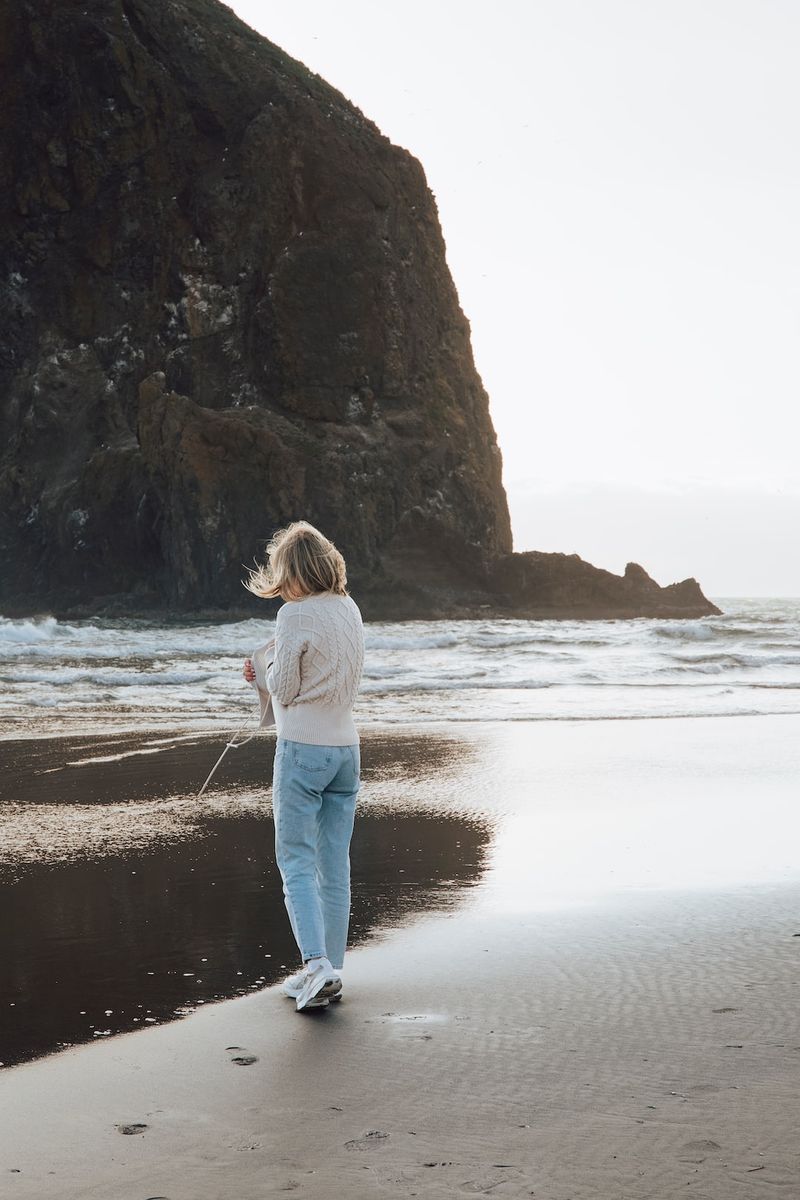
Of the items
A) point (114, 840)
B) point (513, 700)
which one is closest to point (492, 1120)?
point (114, 840)

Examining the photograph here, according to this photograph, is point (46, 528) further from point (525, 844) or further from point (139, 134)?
point (525, 844)

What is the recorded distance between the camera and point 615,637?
28891 mm

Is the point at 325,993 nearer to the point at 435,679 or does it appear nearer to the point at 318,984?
the point at 318,984

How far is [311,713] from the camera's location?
3.73 meters

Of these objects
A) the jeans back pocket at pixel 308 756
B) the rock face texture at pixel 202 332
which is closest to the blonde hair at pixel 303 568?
the jeans back pocket at pixel 308 756

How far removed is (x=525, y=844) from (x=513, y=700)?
855 centimetres

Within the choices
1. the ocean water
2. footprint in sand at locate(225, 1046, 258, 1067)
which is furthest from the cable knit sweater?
the ocean water

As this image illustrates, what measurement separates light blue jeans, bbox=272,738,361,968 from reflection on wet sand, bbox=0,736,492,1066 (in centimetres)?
24

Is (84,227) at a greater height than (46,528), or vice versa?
(84,227)

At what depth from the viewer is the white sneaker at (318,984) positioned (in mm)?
3400

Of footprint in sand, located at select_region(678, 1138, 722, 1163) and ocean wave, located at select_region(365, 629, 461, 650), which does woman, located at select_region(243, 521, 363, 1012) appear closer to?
footprint in sand, located at select_region(678, 1138, 722, 1163)

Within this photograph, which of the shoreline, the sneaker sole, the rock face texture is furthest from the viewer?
the rock face texture

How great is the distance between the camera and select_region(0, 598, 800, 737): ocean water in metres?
12.8

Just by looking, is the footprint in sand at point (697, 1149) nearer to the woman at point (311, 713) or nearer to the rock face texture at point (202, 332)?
the woman at point (311, 713)
